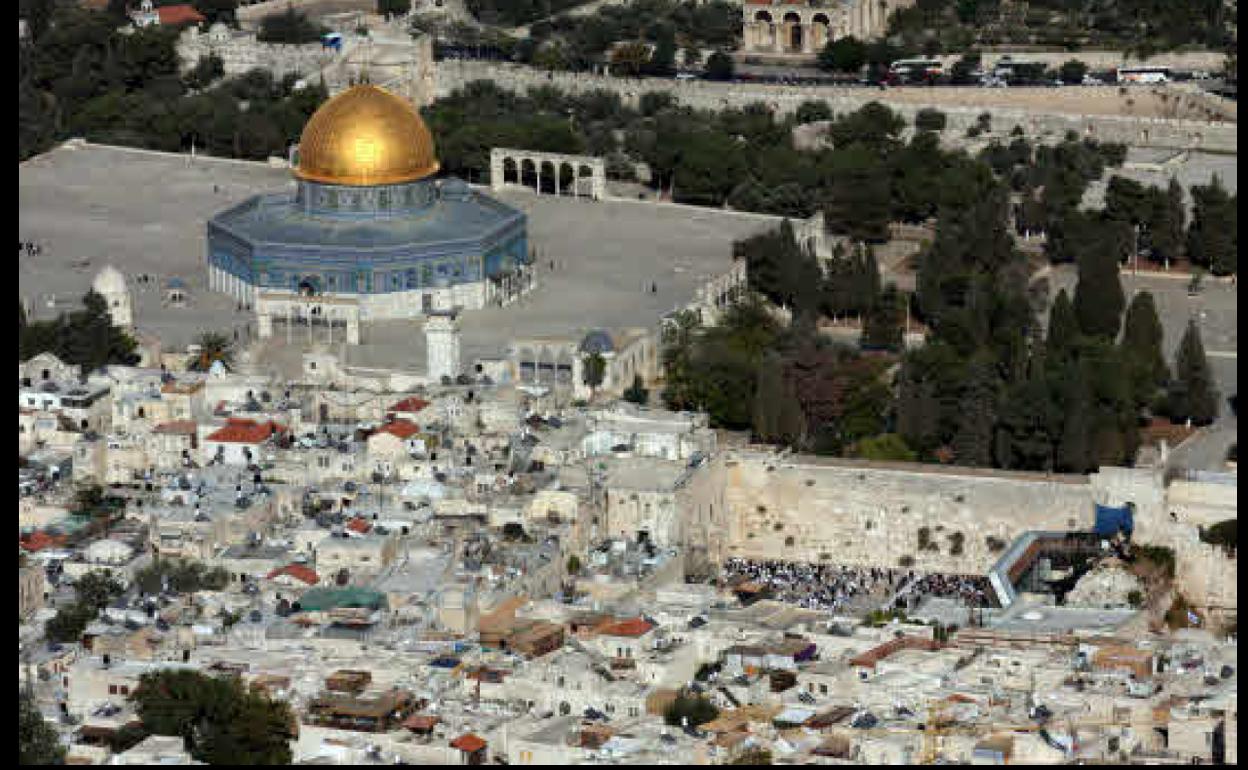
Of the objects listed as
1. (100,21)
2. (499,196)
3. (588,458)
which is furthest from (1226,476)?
(100,21)

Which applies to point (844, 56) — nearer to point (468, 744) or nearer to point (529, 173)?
point (529, 173)

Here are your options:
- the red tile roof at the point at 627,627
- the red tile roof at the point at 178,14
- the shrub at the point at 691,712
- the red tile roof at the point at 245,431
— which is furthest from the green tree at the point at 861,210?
the shrub at the point at 691,712

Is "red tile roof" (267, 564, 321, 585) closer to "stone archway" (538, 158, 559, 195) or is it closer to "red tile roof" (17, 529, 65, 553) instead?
"red tile roof" (17, 529, 65, 553)

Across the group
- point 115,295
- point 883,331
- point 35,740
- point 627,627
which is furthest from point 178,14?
point 35,740

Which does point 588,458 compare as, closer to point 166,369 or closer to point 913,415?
point 913,415

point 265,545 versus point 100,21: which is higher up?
point 100,21

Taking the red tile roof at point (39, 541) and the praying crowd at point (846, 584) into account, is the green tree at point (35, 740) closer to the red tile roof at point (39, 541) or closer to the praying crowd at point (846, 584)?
the red tile roof at point (39, 541)

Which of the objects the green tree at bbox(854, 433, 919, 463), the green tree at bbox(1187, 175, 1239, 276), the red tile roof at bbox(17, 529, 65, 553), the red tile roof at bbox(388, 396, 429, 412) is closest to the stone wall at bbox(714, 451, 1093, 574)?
the green tree at bbox(854, 433, 919, 463)
